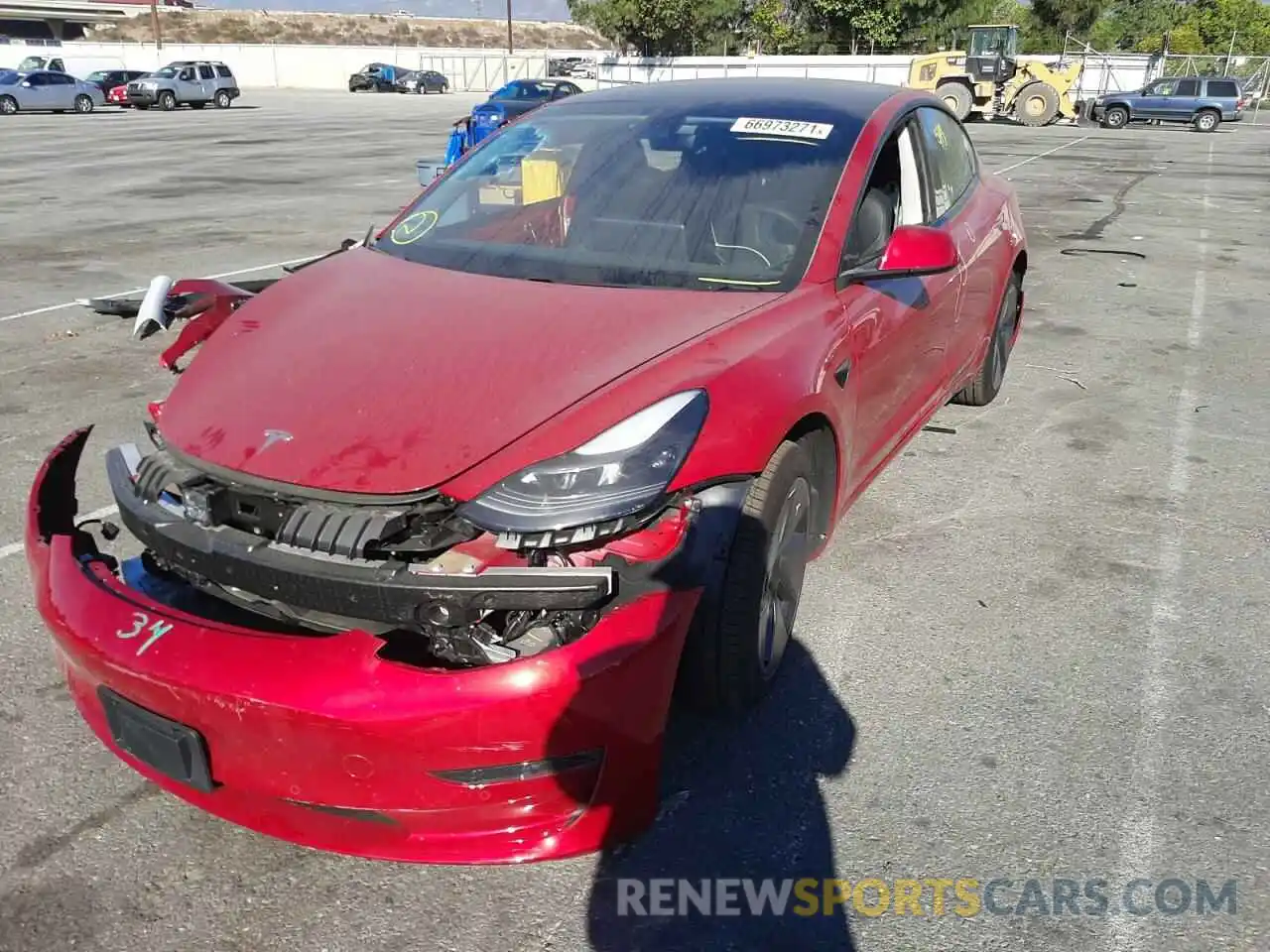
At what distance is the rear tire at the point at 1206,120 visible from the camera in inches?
1250

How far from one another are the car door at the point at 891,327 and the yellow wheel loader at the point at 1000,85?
30219 mm

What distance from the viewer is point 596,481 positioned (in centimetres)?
227

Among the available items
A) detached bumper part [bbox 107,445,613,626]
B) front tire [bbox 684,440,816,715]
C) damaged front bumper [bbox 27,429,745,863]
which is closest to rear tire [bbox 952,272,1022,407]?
front tire [bbox 684,440,816,715]

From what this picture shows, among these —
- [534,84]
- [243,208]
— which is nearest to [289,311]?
[243,208]

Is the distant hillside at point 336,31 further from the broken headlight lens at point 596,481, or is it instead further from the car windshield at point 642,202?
the broken headlight lens at point 596,481

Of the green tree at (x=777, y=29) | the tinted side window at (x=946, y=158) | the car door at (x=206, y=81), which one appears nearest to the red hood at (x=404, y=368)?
the tinted side window at (x=946, y=158)

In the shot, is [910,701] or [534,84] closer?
[910,701]

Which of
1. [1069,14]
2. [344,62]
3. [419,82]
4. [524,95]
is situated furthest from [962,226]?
[344,62]

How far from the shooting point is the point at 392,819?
2146 millimetres

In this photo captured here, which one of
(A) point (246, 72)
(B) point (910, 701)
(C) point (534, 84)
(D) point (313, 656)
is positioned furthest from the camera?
(A) point (246, 72)

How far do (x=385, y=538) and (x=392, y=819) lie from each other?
0.58 meters

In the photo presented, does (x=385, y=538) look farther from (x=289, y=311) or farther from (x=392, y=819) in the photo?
(x=289, y=311)

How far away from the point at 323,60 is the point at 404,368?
67760mm

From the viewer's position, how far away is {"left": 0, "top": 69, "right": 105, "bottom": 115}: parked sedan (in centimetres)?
3366
